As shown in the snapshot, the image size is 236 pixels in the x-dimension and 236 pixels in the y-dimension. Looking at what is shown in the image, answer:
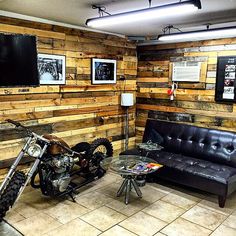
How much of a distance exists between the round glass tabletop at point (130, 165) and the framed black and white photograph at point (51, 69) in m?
1.56

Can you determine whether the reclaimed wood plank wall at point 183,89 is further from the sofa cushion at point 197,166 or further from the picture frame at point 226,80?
the sofa cushion at point 197,166

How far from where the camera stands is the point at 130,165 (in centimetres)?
383

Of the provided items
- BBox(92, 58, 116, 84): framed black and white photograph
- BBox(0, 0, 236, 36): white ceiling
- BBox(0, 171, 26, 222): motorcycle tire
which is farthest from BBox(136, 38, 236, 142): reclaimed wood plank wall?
BBox(0, 171, 26, 222): motorcycle tire

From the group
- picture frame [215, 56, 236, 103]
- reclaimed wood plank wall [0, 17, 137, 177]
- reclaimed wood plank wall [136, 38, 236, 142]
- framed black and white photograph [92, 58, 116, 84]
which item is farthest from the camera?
framed black and white photograph [92, 58, 116, 84]

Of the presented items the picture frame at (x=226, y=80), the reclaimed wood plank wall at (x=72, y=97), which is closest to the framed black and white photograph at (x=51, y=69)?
the reclaimed wood plank wall at (x=72, y=97)

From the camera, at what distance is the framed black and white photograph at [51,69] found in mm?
4203

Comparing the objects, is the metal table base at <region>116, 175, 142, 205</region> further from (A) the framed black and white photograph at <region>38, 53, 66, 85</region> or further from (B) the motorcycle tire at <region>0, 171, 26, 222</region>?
(A) the framed black and white photograph at <region>38, 53, 66, 85</region>

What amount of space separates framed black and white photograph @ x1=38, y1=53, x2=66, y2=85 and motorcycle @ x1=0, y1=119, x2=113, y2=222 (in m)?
1.04

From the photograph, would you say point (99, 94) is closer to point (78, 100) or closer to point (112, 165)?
point (78, 100)

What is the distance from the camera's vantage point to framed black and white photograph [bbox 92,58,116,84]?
503cm

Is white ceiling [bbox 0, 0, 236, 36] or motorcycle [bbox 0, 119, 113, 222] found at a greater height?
white ceiling [bbox 0, 0, 236, 36]

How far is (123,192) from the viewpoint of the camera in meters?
4.09

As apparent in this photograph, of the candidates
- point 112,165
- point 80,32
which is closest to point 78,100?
point 80,32

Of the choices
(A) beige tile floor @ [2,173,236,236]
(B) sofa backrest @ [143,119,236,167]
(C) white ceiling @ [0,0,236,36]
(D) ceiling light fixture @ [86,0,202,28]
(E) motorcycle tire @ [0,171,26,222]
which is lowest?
(A) beige tile floor @ [2,173,236,236]
